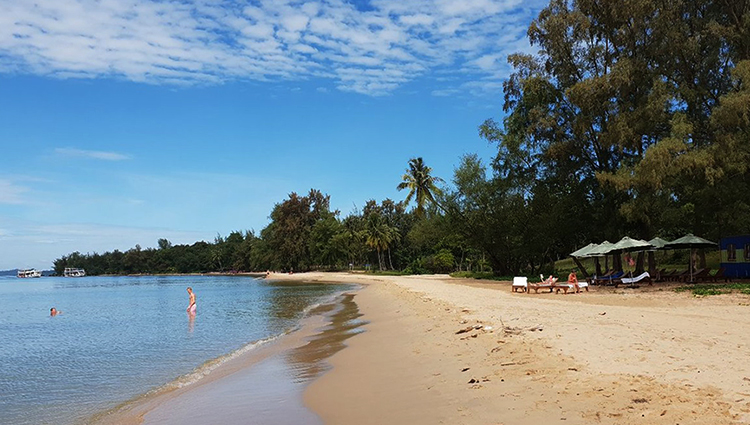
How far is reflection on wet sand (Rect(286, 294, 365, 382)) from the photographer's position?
1020cm

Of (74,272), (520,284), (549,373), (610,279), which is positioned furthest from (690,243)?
(74,272)

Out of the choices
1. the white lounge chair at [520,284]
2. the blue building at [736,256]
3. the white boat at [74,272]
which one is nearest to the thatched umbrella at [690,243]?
the blue building at [736,256]

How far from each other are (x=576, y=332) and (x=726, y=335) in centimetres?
245

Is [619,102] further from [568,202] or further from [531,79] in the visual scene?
[568,202]

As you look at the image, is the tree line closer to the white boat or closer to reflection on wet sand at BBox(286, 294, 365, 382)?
reflection on wet sand at BBox(286, 294, 365, 382)

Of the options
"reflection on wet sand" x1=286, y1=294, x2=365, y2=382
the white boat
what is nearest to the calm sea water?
"reflection on wet sand" x1=286, y1=294, x2=365, y2=382

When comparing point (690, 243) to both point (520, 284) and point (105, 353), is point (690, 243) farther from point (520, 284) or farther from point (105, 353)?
point (105, 353)

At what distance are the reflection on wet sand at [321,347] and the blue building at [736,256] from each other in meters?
17.7

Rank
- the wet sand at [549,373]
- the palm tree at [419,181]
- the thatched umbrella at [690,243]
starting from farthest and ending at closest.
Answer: the palm tree at [419,181] < the thatched umbrella at [690,243] < the wet sand at [549,373]

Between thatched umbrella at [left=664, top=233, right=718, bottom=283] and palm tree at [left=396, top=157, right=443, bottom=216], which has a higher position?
palm tree at [left=396, top=157, right=443, bottom=216]

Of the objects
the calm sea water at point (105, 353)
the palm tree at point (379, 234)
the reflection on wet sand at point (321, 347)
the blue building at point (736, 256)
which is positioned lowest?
the calm sea water at point (105, 353)

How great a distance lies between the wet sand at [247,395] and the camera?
714 centimetres

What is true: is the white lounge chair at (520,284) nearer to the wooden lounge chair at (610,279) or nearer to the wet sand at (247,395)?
the wooden lounge chair at (610,279)

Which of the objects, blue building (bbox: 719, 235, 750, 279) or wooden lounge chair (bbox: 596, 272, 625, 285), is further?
wooden lounge chair (bbox: 596, 272, 625, 285)
